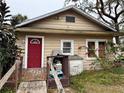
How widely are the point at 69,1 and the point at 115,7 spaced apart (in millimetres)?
6151

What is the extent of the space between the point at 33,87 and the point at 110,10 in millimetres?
20744

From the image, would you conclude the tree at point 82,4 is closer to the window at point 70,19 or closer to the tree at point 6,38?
the window at point 70,19

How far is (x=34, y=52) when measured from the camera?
12.2m

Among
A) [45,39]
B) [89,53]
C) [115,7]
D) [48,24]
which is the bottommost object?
[89,53]

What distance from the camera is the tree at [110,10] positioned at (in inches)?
933

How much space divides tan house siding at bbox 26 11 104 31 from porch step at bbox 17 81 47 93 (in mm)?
5409

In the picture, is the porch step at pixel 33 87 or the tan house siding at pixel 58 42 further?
the tan house siding at pixel 58 42

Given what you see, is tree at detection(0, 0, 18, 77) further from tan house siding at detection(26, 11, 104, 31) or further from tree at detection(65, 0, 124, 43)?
tree at detection(65, 0, 124, 43)

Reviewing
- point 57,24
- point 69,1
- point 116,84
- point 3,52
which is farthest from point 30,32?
point 69,1

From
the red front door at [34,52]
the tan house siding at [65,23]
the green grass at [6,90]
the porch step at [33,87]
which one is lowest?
the green grass at [6,90]

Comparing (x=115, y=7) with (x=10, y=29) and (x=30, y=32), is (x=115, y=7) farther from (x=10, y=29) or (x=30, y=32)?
(x=10, y=29)

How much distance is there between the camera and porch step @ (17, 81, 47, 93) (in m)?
6.73

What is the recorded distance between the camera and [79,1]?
1039 inches

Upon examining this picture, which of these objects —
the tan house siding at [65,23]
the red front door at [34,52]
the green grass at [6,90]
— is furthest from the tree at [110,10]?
the green grass at [6,90]
